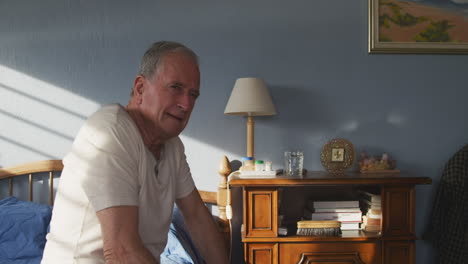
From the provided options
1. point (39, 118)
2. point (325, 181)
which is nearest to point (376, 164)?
point (325, 181)

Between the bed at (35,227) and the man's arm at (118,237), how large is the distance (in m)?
1.08

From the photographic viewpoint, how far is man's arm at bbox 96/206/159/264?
915 mm

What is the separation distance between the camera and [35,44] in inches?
106

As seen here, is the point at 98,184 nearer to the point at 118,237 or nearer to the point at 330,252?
the point at 118,237

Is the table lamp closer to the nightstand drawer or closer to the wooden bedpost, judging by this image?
the wooden bedpost

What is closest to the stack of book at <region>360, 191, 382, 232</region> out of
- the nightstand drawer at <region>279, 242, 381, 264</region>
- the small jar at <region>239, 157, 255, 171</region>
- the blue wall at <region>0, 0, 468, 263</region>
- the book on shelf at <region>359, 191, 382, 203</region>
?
the book on shelf at <region>359, 191, 382, 203</region>

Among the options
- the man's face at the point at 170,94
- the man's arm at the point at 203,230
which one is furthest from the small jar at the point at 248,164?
the man's face at the point at 170,94

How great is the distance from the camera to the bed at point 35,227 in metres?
2.05

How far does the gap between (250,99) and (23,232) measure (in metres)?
1.51

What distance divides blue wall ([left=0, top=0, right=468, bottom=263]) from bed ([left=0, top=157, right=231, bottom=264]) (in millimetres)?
112

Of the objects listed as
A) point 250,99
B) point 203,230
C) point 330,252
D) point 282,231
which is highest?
point 250,99

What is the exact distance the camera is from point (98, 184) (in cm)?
93

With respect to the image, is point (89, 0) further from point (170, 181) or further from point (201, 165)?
point (170, 181)

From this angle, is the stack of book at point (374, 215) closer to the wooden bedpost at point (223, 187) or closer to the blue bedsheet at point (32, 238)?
the wooden bedpost at point (223, 187)
